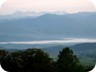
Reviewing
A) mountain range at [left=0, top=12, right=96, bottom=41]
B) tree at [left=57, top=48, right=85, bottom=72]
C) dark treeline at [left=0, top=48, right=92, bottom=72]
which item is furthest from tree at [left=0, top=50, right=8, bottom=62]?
tree at [left=57, top=48, right=85, bottom=72]

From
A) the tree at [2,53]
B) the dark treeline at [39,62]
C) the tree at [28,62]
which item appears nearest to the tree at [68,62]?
the dark treeline at [39,62]

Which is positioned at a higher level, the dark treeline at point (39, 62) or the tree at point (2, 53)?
the tree at point (2, 53)

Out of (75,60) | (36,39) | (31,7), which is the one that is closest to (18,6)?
(31,7)

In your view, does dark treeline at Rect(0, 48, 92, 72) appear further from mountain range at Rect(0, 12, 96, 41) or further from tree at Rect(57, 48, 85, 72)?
mountain range at Rect(0, 12, 96, 41)

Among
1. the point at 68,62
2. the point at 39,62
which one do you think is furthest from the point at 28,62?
the point at 68,62

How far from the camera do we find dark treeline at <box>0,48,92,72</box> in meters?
4.00

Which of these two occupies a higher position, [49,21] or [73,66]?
[49,21]

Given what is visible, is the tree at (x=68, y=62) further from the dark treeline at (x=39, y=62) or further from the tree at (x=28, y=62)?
the tree at (x=28, y=62)

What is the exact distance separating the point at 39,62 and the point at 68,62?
0.32 metres

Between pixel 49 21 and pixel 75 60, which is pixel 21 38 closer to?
pixel 49 21

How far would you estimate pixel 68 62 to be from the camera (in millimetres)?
4035

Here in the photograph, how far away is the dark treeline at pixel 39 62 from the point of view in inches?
157

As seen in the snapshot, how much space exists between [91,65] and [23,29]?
33.5 inches

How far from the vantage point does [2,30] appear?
162 inches
